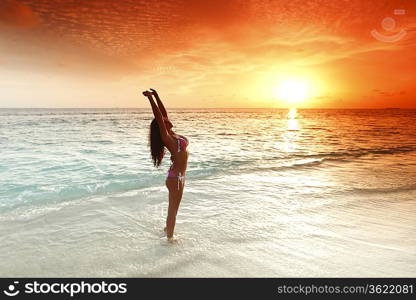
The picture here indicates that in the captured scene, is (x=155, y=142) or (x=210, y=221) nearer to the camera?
(x=155, y=142)

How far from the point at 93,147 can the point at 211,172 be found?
9.57m

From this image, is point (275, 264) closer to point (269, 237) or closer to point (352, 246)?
point (269, 237)

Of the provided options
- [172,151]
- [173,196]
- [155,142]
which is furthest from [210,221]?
[155,142]

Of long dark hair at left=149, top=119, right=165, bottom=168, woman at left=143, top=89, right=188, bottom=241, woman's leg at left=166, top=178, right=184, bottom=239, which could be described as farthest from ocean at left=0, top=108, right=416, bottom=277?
long dark hair at left=149, top=119, right=165, bottom=168

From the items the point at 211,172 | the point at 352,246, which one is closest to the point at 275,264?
the point at 352,246

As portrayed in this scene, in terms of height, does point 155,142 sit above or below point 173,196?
above

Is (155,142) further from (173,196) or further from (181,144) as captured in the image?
(173,196)

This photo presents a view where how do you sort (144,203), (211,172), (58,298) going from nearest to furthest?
(58,298) < (144,203) < (211,172)

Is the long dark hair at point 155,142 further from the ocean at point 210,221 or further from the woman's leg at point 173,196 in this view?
the ocean at point 210,221

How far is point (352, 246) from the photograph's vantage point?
501 centimetres

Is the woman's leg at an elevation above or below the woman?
below

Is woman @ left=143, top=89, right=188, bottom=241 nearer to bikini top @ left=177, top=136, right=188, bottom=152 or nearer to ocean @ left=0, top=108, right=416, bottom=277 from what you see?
bikini top @ left=177, top=136, right=188, bottom=152

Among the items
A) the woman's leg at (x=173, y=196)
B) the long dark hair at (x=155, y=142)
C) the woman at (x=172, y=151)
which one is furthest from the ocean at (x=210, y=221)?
the long dark hair at (x=155, y=142)

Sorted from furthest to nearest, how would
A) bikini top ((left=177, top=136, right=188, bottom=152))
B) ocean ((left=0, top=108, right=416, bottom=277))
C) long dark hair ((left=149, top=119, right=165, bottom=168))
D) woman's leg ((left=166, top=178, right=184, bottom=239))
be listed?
woman's leg ((left=166, top=178, right=184, bottom=239)) < bikini top ((left=177, top=136, right=188, bottom=152)) < long dark hair ((left=149, top=119, right=165, bottom=168)) < ocean ((left=0, top=108, right=416, bottom=277))
